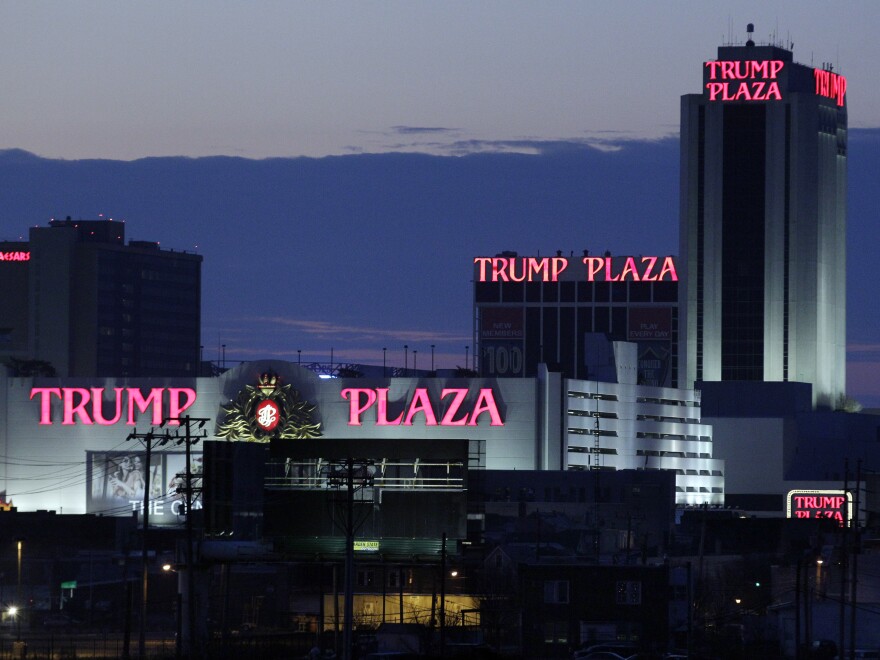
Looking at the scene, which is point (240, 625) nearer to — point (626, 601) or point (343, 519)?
point (343, 519)

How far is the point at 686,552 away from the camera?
596 ft

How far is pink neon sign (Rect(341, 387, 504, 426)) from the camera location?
645ft

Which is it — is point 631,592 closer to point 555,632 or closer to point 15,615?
point 555,632

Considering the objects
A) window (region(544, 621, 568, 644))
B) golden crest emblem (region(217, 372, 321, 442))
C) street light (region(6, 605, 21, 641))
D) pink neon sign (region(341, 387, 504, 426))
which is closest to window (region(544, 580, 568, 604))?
window (region(544, 621, 568, 644))

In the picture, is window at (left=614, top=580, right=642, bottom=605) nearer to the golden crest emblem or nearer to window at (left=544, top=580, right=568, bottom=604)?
window at (left=544, top=580, right=568, bottom=604)

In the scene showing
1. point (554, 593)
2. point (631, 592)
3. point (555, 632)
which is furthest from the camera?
point (554, 593)

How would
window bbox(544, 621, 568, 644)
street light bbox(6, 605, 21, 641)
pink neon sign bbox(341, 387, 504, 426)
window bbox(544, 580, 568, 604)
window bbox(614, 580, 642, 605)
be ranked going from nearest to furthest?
window bbox(614, 580, 642, 605) → window bbox(544, 621, 568, 644) → window bbox(544, 580, 568, 604) → street light bbox(6, 605, 21, 641) → pink neon sign bbox(341, 387, 504, 426)

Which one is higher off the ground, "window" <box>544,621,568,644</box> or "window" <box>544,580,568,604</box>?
"window" <box>544,580,568,604</box>

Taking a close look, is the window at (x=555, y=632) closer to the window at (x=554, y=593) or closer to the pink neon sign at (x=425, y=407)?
the window at (x=554, y=593)

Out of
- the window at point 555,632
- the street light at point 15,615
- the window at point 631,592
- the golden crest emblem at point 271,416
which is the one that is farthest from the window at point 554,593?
the golden crest emblem at point 271,416

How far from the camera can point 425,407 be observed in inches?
7785

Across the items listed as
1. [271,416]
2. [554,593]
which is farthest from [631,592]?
[271,416]

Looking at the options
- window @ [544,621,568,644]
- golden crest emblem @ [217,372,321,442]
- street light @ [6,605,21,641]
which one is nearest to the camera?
window @ [544,621,568,644]

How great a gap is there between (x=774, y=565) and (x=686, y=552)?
49.3ft
